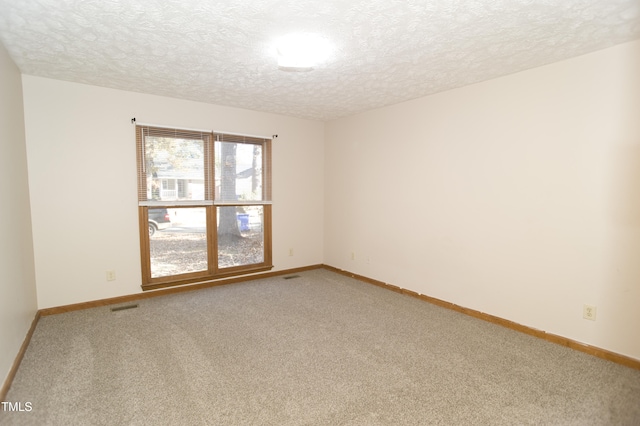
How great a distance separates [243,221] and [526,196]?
11.2ft

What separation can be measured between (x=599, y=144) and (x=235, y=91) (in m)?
3.39

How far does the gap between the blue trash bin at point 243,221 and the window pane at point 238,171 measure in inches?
9.1

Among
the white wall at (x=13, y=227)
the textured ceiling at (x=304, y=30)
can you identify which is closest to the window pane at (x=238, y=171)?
the textured ceiling at (x=304, y=30)

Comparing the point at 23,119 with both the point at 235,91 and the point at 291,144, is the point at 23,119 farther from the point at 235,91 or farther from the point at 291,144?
the point at 291,144

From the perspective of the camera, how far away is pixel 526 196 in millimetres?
2855

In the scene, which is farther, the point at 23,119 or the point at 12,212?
the point at 23,119

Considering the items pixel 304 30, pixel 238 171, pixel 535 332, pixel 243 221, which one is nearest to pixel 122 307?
pixel 243 221

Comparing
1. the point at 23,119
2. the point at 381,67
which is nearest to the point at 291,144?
the point at 381,67

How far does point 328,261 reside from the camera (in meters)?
5.26

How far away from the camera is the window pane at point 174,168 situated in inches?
148

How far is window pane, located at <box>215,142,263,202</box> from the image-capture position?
14.0ft

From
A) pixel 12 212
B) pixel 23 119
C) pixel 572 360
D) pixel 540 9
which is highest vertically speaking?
pixel 540 9

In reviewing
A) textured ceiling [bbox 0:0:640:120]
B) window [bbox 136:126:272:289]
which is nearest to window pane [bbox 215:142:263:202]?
window [bbox 136:126:272:289]

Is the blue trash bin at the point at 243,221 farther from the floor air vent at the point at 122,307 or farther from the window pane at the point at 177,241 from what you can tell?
the floor air vent at the point at 122,307
